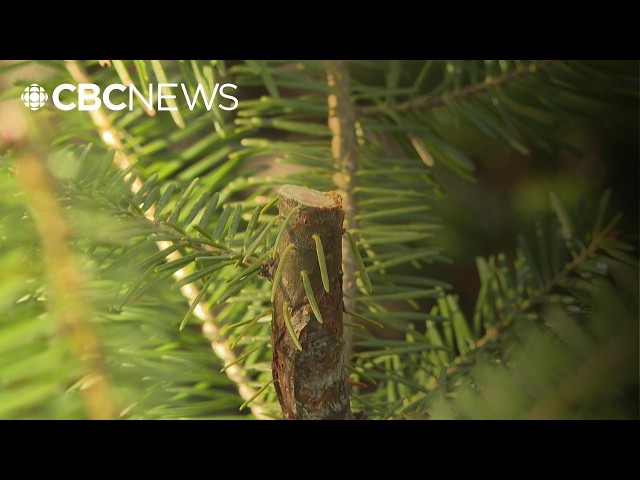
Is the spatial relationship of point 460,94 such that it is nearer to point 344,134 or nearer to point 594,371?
point 344,134

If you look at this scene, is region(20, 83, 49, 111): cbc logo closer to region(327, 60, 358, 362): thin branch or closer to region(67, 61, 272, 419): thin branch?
region(67, 61, 272, 419): thin branch

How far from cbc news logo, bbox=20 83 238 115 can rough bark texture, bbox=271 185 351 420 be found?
0.13 meters

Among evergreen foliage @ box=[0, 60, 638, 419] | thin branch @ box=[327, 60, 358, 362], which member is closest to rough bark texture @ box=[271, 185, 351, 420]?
evergreen foliage @ box=[0, 60, 638, 419]

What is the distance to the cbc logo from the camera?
0.31 meters

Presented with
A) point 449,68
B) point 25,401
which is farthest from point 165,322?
point 449,68

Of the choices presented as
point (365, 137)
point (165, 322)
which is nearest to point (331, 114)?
point (365, 137)

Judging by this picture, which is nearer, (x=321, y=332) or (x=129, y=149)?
(x=321, y=332)

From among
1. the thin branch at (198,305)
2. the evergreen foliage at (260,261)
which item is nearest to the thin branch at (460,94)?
the evergreen foliage at (260,261)

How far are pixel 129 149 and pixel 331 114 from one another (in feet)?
0.33

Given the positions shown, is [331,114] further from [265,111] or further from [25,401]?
[25,401]

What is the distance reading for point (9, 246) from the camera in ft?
0.77

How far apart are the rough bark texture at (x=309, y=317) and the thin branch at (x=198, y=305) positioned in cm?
7

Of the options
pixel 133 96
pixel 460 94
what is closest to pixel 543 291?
pixel 460 94
